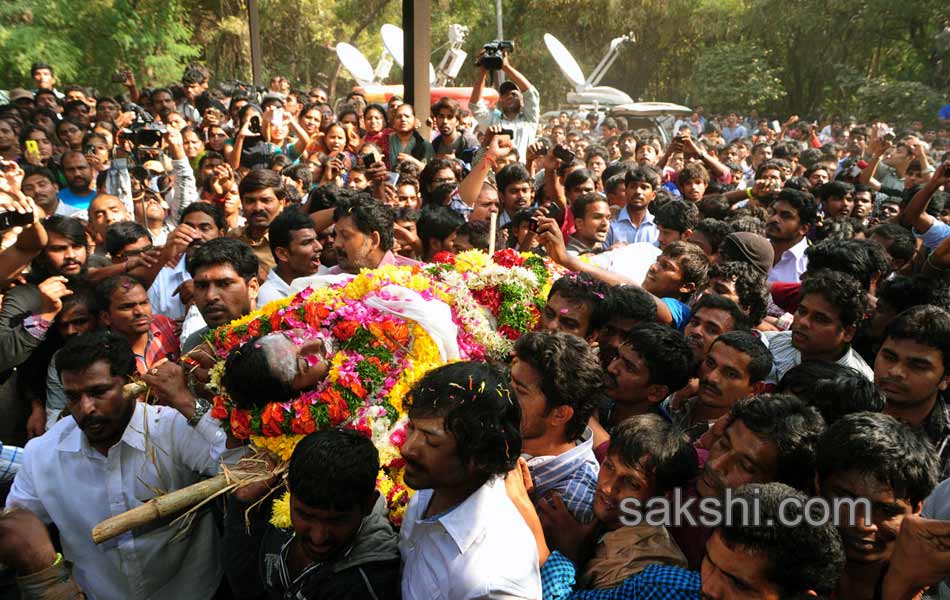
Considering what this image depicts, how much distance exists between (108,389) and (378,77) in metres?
21.1

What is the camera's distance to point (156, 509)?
249 centimetres

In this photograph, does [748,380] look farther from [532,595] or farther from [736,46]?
[736,46]

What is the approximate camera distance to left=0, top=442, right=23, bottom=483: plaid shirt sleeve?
130 inches

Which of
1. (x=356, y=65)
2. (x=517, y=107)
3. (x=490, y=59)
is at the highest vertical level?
(x=356, y=65)

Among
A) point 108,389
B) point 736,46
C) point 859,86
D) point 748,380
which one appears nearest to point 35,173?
point 108,389

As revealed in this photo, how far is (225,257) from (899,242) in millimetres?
4587

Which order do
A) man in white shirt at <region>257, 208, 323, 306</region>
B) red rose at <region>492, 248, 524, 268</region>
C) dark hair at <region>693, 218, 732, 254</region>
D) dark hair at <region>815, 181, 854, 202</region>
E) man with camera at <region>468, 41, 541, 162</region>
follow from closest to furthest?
red rose at <region>492, 248, 524, 268</region> → man in white shirt at <region>257, 208, 323, 306</region> → dark hair at <region>693, 218, 732, 254</region> → dark hair at <region>815, 181, 854, 202</region> → man with camera at <region>468, 41, 541, 162</region>

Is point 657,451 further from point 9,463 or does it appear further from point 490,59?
point 490,59

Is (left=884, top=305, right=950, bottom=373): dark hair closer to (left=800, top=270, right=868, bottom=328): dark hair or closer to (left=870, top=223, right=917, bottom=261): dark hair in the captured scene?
(left=800, top=270, right=868, bottom=328): dark hair

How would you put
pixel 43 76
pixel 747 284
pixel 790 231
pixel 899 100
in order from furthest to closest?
pixel 899 100, pixel 43 76, pixel 790 231, pixel 747 284

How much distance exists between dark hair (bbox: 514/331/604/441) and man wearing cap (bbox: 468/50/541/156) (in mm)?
5690

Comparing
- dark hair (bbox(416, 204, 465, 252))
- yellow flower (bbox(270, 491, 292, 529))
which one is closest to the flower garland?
yellow flower (bbox(270, 491, 292, 529))

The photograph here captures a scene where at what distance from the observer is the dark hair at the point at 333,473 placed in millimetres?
2225

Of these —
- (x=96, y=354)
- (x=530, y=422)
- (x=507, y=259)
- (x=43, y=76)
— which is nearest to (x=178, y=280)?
(x=96, y=354)
